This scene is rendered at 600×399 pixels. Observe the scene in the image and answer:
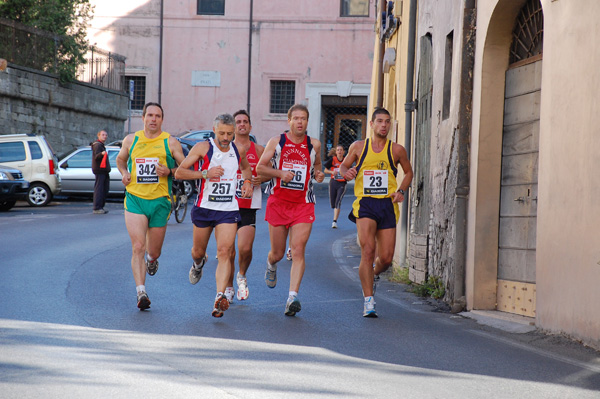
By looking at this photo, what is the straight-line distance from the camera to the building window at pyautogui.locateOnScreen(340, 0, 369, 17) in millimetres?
41219

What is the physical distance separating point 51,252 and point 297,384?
29.1 ft

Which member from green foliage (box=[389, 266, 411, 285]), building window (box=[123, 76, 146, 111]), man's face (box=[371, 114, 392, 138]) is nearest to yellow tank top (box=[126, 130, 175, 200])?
man's face (box=[371, 114, 392, 138])

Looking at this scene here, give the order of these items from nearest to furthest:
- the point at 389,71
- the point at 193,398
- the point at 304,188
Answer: the point at 193,398 → the point at 304,188 → the point at 389,71

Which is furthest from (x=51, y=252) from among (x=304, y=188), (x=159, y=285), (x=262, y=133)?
(x=262, y=133)

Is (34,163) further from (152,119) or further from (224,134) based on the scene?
(224,134)

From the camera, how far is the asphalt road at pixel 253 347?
5.73m

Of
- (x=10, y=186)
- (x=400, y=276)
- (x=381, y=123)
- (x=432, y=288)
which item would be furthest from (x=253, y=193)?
(x=10, y=186)

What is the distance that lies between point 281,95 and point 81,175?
Answer: 16.7m

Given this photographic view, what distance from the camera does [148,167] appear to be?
9102 millimetres

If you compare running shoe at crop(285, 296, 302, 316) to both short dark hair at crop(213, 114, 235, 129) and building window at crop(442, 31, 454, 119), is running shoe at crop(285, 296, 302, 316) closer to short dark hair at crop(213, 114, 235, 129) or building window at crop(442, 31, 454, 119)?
short dark hair at crop(213, 114, 235, 129)

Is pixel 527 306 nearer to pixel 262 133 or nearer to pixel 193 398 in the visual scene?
pixel 193 398

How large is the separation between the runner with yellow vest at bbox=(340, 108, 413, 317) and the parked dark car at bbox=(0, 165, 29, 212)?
14.5m

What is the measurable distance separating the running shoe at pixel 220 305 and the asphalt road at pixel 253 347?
0.36 feet

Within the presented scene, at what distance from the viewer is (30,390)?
5461 millimetres
